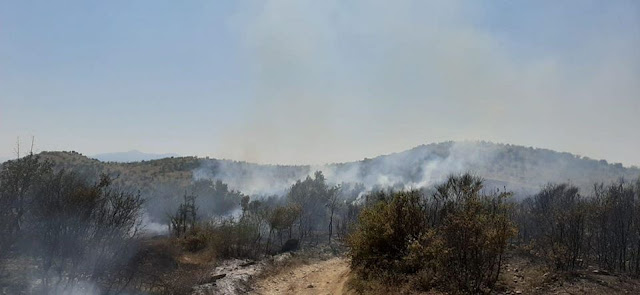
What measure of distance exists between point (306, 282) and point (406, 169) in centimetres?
8871

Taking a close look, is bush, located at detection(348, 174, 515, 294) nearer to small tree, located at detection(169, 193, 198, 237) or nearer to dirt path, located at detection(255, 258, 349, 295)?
dirt path, located at detection(255, 258, 349, 295)

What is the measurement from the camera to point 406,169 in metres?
105

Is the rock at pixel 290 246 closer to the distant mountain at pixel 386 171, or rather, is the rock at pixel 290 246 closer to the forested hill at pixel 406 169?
the distant mountain at pixel 386 171

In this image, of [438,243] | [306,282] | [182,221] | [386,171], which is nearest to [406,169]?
[386,171]

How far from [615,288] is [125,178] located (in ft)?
213

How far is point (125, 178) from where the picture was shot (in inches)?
2483

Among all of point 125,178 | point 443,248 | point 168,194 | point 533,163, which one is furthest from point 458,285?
point 533,163

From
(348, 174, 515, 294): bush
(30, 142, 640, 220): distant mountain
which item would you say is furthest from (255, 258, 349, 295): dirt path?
(30, 142, 640, 220): distant mountain

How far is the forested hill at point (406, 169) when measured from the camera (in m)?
69.4

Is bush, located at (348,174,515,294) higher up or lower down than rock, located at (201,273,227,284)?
higher up

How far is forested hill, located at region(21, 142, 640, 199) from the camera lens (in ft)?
228

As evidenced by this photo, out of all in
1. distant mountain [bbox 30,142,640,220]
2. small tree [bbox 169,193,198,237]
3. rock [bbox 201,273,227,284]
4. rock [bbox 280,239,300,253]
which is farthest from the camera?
distant mountain [bbox 30,142,640,220]

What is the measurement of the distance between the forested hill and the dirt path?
40010 millimetres

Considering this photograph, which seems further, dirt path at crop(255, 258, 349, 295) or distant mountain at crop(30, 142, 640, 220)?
distant mountain at crop(30, 142, 640, 220)
